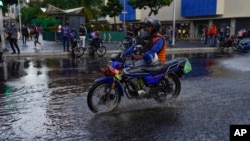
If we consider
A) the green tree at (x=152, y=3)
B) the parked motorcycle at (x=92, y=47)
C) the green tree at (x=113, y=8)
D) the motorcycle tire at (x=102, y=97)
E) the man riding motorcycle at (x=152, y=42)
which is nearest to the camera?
the motorcycle tire at (x=102, y=97)

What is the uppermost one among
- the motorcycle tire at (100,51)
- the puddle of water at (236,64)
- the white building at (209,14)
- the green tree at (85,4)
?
the green tree at (85,4)

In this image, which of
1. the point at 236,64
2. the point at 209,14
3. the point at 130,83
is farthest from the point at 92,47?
the point at 209,14

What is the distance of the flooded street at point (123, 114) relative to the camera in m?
5.34

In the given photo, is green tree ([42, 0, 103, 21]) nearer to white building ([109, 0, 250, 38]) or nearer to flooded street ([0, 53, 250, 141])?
white building ([109, 0, 250, 38])

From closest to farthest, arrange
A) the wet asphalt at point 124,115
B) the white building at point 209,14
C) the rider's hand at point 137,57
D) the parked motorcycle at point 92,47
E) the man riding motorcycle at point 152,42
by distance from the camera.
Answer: the wet asphalt at point 124,115, the rider's hand at point 137,57, the man riding motorcycle at point 152,42, the parked motorcycle at point 92,47, the white building at point 209,14

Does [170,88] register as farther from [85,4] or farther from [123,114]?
[85,4]

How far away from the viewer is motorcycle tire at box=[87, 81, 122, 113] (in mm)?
6457

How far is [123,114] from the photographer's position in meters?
6.48

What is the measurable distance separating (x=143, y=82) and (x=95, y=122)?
4.83 feet

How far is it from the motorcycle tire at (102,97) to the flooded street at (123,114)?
0.17 metres

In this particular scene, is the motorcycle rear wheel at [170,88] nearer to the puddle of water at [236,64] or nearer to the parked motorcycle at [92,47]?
the puddle of water at [236,64]

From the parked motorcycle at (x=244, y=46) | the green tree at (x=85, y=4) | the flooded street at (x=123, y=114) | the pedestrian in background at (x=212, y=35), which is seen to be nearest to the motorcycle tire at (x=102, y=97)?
the flooded street at (x=123, y=114)

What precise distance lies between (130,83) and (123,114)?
2.26 ft

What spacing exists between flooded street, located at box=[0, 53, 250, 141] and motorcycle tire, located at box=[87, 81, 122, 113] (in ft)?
0.54
